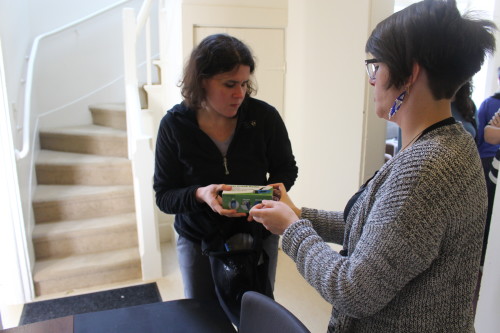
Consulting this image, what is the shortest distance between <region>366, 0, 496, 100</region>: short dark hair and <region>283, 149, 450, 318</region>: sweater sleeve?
0.20 metres

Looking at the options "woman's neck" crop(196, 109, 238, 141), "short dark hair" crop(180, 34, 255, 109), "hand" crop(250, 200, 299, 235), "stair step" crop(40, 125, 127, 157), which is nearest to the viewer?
"hand" crop(250, 200, 299, 235)

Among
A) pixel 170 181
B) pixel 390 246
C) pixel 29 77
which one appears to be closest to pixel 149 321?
pixel 170 181

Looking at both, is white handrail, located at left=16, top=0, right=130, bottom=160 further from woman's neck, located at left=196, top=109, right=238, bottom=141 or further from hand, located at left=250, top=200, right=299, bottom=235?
hand, located at left=250, top=200, right=299, bottom=235

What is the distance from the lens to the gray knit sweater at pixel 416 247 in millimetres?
696

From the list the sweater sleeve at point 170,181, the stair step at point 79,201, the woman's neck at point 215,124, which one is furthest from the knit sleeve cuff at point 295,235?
the stair step at point 79,201

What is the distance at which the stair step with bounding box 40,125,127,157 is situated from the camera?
3.64 m

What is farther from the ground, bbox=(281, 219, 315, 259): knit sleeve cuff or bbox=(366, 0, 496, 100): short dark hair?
bbox=(366, 0, 496, 100): short dark hair

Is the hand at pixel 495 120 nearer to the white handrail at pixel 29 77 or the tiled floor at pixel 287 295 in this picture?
the tiled floor at pixel 287 295

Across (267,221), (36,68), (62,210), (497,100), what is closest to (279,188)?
(267,221)

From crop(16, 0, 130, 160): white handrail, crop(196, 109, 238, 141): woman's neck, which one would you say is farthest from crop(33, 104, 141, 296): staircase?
crop(196, 109, 238, 141): woman's neck

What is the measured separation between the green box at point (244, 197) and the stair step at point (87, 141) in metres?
2.71

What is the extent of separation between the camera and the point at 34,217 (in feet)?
9.93

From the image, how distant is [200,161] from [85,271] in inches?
76.1

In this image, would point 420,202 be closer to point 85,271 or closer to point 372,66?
point 372,66
